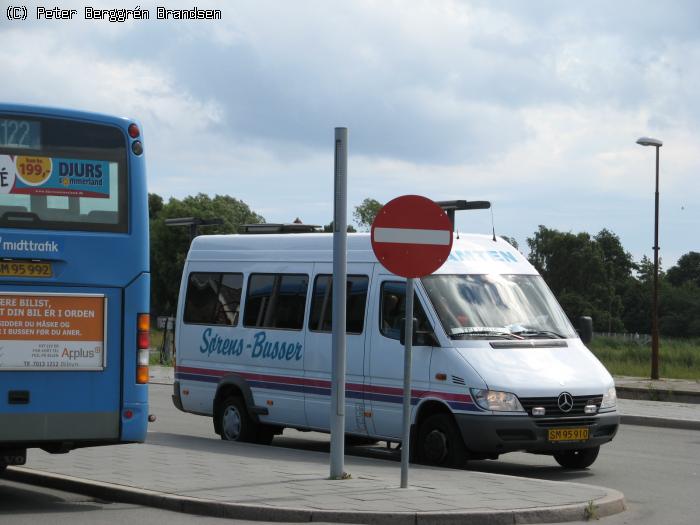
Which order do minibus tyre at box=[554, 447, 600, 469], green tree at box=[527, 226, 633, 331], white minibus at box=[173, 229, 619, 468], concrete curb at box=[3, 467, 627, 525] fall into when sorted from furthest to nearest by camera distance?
green tree at box=[527, 226, 633, 331], minibus tyre at box=[554, 447, 600, 469], white minibus at box=[173, 229, 619, 468], concrete curb at box=[3, 467, 627, 525]

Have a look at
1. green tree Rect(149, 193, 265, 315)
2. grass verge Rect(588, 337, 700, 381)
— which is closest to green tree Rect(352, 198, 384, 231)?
green tree Rect(149, 193, 265, 315)

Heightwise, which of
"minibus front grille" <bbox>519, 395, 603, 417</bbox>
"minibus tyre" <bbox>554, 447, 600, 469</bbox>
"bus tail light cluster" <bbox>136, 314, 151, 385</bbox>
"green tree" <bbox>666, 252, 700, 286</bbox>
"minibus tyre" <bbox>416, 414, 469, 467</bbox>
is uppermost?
"green tree" <bbox>666, 252, 700, 286</bbox>

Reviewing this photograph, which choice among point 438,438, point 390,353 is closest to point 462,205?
point 390,353

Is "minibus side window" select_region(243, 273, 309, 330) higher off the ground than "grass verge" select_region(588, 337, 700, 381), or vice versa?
"minibus side window" select_region(243, 273, 309, 330)

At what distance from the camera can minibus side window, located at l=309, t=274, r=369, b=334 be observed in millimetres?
15406

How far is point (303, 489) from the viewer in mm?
11359

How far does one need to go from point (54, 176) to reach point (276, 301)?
5974mm

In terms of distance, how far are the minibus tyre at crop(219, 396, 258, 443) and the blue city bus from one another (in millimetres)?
5276

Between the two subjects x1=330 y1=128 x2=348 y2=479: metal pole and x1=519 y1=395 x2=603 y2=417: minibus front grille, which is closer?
x1=330 y1=128 x2=348 y2=479: metal pole

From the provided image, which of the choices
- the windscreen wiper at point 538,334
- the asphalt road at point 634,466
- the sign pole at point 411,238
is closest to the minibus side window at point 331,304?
the asphalt road at point 634,466

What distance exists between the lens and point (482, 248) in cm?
1544

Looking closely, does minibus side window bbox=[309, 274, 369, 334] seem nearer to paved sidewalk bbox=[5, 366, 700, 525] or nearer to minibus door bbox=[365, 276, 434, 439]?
minibus door bbox=[365, 276, 434, 439]

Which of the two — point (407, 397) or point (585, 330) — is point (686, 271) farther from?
point (407, 397)

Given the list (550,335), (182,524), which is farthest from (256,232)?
(182,524)
